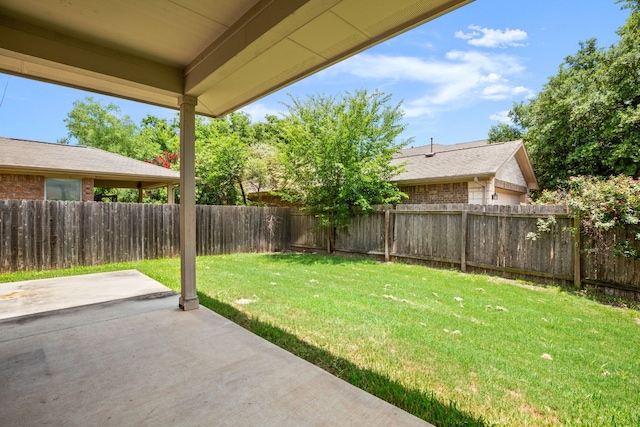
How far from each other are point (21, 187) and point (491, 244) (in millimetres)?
12391

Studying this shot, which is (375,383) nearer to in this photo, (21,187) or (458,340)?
(458,340)

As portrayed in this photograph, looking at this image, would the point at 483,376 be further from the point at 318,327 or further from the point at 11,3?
the point at 11,3

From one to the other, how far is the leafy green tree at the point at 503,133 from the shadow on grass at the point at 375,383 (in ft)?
70.8

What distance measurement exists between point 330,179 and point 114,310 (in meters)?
6.68

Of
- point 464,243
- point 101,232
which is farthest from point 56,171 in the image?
point 464,243

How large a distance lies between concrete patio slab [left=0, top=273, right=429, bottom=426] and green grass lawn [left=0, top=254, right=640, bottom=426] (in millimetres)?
311

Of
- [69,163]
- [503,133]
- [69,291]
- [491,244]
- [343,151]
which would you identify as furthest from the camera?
[503,133]

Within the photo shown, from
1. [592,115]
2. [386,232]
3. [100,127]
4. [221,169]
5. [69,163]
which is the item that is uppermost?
[100,127]

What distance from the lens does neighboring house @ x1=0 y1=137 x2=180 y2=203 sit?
8.46 metres

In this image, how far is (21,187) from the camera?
28.4 feet

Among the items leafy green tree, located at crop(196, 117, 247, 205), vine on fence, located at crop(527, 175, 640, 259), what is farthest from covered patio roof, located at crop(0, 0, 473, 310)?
leafy green tree, located at crop(196, 117, 247, 205)

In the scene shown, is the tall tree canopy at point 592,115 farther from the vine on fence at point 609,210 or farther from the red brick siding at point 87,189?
the red brick siding at point 87,189

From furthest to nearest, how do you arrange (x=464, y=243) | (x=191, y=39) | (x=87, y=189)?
(x=87, y=189), (x=464, y=243), (x=191, y=39)

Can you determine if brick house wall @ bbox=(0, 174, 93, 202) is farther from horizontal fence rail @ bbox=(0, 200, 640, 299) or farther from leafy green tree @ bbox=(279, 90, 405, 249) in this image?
leafy green tree @ bbox=(279, 90, 405, 249)
